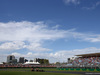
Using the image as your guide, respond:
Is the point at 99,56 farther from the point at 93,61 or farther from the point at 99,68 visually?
the point at 99,68

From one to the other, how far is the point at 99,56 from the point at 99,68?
99.7ft

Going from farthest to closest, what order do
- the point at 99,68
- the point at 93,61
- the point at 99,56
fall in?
the point at 99,56 → the point at 93,61 → the point at 99,68

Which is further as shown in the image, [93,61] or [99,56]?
[99,56]

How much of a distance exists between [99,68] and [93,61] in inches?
850

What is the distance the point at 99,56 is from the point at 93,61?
9890 mm

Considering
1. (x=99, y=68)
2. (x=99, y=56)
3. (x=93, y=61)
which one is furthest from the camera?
(x=99, y=56)

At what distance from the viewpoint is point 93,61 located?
259ft

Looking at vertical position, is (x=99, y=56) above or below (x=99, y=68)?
above

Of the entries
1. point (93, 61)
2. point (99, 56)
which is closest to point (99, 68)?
point (93, 61)

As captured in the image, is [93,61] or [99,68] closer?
[99,68]

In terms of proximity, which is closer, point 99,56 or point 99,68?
point 99,68

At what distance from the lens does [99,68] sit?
57.9 meters
